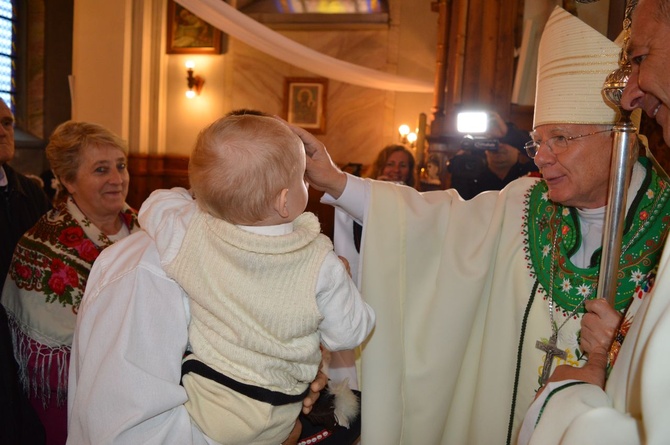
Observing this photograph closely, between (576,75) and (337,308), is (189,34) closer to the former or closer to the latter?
(576,75)

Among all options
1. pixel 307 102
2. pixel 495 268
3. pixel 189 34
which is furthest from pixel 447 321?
pixel 189 34

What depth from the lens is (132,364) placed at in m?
1.38

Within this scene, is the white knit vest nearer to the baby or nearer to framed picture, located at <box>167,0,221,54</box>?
the baby

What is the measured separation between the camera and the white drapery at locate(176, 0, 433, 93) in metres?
6.72

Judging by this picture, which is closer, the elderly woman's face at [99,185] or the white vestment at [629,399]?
the white vestment at [629,399]

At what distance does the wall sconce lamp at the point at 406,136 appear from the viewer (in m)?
9.71

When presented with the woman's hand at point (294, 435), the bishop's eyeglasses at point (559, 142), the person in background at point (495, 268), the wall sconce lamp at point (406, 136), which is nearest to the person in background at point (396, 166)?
the person in background at point (495, 268)

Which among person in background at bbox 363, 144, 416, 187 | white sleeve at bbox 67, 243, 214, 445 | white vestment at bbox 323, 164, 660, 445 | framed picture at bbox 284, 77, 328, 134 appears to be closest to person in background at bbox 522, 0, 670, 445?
white vestment at bbox 323, 164, 660, 445

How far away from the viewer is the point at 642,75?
1271 millimetres

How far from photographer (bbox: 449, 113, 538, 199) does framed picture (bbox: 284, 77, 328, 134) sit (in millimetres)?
6435

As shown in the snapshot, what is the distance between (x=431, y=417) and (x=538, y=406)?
2.51 ft

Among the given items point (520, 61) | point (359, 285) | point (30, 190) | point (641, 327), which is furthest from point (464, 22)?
point (641, 327)

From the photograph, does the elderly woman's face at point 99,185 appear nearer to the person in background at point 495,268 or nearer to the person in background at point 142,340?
the person in background at point 495,268

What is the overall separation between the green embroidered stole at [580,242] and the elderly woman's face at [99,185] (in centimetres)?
165
